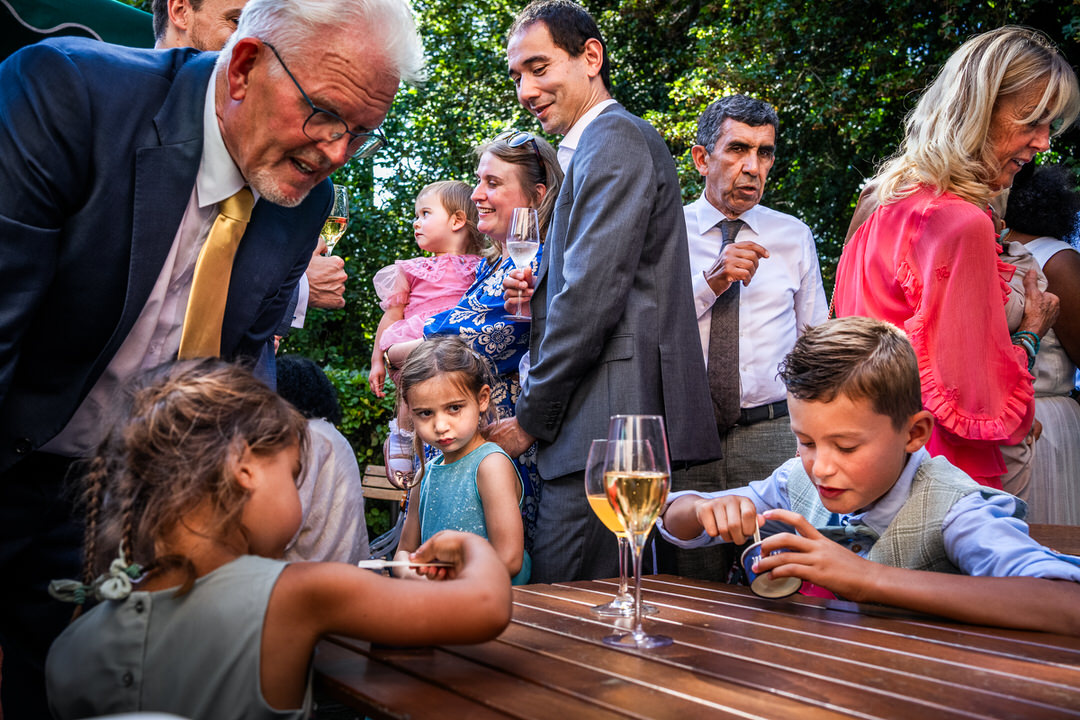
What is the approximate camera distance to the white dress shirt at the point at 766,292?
3836mm

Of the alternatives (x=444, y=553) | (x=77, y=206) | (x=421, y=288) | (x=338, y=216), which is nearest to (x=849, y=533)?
(x=444, y=553)

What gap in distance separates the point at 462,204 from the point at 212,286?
3263 millimetres

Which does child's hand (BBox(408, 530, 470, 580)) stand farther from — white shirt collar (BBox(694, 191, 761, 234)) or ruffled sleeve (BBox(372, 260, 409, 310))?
ruffled sleeve (BBox(372, 260, 409, 310))

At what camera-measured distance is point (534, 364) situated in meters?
3.12

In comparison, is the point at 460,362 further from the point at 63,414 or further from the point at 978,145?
the point at 978,145

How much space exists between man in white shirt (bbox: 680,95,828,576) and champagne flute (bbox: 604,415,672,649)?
185 cm

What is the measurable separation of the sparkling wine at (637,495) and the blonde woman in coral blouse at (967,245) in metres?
1.45

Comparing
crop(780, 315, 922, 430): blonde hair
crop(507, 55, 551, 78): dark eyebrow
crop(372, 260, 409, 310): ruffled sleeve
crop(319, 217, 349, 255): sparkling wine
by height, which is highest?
crop(507, 55, 551, 78): dark eyebrow

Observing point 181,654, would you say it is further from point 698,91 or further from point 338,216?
point 698,91

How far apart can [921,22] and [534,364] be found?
7969mm

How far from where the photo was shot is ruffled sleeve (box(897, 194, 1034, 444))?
275 cm

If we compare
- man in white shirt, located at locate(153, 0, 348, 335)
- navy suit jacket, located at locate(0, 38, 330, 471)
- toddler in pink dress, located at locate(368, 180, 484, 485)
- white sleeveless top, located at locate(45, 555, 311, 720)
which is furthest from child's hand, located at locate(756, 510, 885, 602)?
toddler in pink dress, located at locate(368, 180, 484, 485)

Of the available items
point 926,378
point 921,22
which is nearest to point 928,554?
point 926,378

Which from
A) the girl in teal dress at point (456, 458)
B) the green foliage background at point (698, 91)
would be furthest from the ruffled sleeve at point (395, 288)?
the green foliage background at point (698, 91)
